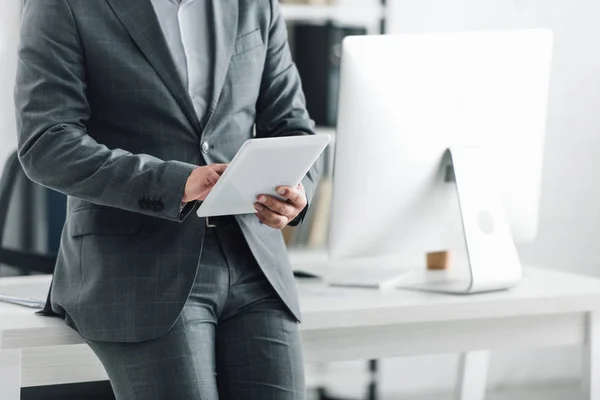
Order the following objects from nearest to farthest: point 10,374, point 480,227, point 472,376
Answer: point 10,374 → point 480,227 → point 472,376

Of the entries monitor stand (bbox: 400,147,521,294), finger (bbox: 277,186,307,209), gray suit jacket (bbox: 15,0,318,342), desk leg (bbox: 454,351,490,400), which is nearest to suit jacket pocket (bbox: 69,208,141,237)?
gray suit jacket (bbox: 15,0,318,342)

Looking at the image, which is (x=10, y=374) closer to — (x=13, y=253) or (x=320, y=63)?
(x=13, y=253)

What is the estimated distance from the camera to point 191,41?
1532mm

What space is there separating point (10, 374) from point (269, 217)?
1.72 ft

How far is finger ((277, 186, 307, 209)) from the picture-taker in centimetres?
142

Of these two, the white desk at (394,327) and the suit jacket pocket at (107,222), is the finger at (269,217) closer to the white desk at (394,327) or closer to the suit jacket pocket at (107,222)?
the suit jacket pocket at (107,222)

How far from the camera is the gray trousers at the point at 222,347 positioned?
1.41 meters

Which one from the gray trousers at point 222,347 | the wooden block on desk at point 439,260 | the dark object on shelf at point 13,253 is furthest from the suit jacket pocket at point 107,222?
the dark object on shelf at point 13,253

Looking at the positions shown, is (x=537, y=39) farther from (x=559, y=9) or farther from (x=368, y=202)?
(x=559, y=9)

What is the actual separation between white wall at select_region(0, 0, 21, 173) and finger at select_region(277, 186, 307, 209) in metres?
1.68

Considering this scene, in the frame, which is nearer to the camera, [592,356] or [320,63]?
[592,356]

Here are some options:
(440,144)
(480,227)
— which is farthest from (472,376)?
(440,144)

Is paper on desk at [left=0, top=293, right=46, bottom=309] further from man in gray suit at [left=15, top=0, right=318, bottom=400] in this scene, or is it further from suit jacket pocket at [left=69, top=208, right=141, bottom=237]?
suit jacket pocket at [left=69, top=208, right=141, bottom=237]

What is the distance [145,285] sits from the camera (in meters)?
1.45
